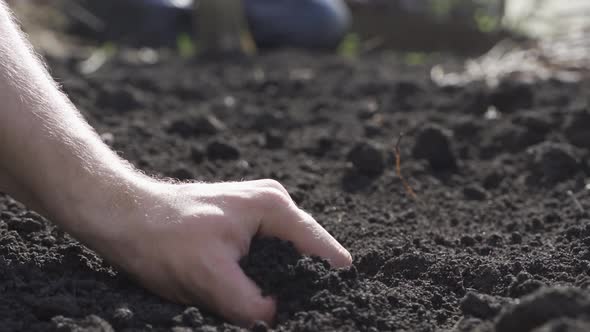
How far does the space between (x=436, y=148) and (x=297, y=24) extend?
2.98 m

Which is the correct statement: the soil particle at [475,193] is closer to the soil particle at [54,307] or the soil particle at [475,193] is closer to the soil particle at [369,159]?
the soil particle at [369,159]

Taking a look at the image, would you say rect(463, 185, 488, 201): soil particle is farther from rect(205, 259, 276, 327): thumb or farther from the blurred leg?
the blurred leg

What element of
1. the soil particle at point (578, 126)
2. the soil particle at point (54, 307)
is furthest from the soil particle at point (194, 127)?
the soil particle at point (54, 307)

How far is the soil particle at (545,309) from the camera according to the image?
1.29 meters

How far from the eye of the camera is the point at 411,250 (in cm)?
201

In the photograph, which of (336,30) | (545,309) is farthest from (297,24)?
(545,309)

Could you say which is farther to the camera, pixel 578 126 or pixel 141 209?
pixel 578 126

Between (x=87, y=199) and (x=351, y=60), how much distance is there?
346 cm

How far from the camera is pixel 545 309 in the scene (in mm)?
1319

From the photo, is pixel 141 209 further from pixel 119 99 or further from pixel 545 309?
pixel 119 99

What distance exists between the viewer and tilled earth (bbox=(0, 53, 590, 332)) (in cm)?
162

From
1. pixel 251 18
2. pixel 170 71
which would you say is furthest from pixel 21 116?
pixel 251 18

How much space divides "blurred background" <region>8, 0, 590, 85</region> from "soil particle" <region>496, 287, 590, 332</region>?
323 centimetres

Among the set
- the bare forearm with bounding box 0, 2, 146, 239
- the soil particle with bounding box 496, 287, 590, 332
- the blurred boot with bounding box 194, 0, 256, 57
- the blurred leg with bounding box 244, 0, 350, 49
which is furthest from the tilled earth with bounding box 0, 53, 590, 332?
the blurred leg with bounding box 244, 0, 350, 49
